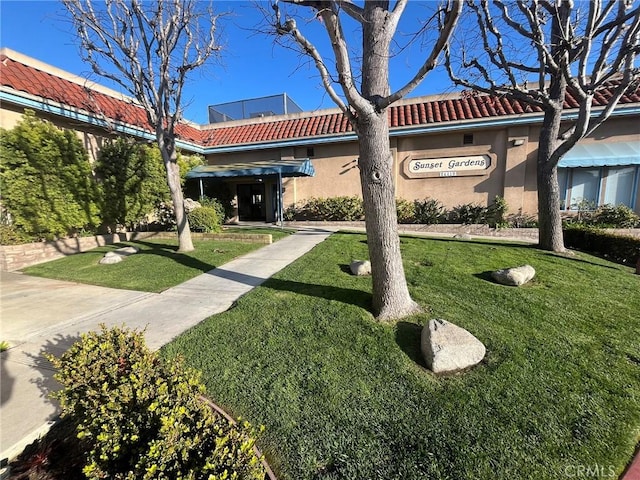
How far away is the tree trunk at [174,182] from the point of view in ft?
26.7

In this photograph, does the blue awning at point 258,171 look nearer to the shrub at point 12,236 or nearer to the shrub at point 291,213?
the shrub at point 291,213

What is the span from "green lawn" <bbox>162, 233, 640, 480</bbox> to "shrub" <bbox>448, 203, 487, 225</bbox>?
25.5 ft

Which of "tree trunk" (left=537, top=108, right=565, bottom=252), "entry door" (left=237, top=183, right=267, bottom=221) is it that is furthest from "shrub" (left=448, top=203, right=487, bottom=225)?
"entry door" (left=237, top=183, right=267, bottom=221)

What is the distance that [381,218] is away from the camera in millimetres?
3729

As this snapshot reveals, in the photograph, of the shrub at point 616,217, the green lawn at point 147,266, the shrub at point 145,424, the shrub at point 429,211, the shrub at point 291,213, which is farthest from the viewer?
the shrub at point 291,213

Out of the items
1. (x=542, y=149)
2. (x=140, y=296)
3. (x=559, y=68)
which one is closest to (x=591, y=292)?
(x=542, y=149)

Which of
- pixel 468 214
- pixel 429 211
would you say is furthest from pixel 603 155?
pixel 429 211

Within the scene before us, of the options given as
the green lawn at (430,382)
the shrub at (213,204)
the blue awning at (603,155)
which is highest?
the blue awning at (603,155)

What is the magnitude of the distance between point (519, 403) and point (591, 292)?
151 inches

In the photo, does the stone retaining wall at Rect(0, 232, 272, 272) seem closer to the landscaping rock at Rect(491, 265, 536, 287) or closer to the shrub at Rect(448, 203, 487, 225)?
the landscaping rock at Rect(491, 265, 536, 287)

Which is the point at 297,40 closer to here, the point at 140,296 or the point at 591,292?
the point at 140,296

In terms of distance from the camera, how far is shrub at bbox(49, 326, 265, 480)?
1607 millimetres

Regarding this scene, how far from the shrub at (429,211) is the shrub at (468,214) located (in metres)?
0.50

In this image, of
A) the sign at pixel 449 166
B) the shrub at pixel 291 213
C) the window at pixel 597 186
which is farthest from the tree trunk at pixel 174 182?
the window at pixel 597 186
